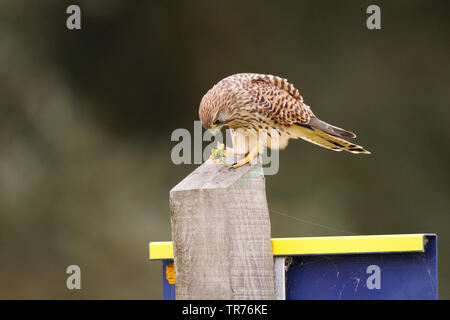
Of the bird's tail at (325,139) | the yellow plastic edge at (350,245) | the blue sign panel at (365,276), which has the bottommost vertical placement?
the blue sign panel at (365,276)

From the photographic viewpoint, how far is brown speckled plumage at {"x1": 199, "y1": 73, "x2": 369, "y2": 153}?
10.5 feet

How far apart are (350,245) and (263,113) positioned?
138 centimetres

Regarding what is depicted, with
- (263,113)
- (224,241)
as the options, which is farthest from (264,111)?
(224,241)

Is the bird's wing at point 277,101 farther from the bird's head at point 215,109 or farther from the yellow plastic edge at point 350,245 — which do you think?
the yellow plastic edge at point 350,245

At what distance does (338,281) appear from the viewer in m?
2.27

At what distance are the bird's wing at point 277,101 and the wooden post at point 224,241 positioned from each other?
1.21 meters

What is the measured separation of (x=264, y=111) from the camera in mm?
3445

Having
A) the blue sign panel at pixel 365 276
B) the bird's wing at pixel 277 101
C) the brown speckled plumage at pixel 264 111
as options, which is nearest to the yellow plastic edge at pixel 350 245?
the blue sign panel at pixel 365 276

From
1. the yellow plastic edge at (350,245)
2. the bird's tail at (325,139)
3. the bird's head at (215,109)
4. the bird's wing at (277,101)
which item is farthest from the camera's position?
the bird's tail at (325,139)

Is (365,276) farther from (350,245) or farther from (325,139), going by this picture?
(325,139)

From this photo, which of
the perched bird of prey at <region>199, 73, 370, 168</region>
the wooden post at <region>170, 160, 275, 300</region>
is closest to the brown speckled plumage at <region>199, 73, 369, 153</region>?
the perched bird of prey at <region>199, 73, 370, 168</region>

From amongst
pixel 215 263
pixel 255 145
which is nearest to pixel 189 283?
pixel 215 263

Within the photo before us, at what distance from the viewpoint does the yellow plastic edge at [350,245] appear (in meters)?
2.14

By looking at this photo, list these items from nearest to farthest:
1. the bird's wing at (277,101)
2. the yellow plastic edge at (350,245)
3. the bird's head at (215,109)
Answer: the yellow plastic edge at (350,245)
the bird's head at (215,109)
the bird's wing at (277,101)
